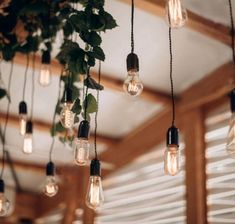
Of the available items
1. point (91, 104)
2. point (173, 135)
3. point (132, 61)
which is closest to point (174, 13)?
point (132, 61)

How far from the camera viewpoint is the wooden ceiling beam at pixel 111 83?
4262mm

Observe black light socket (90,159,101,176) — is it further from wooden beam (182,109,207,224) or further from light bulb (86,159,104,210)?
wooden beam (182,109,207,224)

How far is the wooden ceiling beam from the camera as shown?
426 cm

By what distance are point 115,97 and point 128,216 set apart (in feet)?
3.84

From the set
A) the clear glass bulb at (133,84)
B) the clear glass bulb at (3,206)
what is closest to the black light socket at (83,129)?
the clear glass bulb at (133,84)

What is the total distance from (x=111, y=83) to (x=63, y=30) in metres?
1.32

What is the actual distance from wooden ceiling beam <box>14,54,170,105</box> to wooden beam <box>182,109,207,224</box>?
28 cm

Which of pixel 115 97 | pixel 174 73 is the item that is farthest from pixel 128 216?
pixel 174 73

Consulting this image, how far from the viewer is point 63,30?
314cm

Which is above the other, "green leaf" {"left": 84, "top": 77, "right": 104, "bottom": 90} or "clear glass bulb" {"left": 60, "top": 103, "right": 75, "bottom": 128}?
"green leaf" {"left": 84, "top": 77, "right": 104, "bottom": 90}

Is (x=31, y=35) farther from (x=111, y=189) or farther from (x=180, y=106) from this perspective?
(x=111, y=189)

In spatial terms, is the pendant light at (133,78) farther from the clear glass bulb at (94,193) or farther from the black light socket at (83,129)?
the clear glass bulb at (94,193)

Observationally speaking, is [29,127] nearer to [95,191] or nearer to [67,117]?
[67,117]

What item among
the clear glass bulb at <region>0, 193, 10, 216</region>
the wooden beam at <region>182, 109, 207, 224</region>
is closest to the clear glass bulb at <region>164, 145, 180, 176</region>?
the clear glass bulb at <region>0, 193, 10, 216</region>
